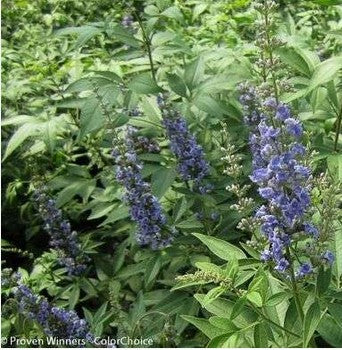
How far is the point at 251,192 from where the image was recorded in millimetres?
3512

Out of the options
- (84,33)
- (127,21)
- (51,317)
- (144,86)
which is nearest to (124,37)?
(84,33)

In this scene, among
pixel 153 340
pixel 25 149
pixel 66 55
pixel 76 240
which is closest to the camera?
pixel 153 340

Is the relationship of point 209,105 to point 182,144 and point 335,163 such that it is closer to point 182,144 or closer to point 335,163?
point 182,144

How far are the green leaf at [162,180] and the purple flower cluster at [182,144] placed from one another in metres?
0.07

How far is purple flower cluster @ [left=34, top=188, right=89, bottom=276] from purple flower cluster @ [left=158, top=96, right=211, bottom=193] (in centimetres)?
96

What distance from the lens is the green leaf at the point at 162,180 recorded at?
129 inches

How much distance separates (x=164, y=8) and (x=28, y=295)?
172cm

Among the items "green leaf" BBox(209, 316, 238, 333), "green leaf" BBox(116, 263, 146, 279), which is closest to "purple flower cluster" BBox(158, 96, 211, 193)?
"green leaf" BBox(116, 263, 146, 279)

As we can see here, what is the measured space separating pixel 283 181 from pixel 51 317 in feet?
6.05

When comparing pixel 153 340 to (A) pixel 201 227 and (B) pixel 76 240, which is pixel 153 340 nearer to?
(A) pixel 201 227

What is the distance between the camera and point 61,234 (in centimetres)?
388

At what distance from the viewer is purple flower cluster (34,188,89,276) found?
3854mm

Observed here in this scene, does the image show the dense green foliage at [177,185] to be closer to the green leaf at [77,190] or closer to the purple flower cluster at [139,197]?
the green leaf at [77,190]

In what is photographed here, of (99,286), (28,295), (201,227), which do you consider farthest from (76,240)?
(201,227)
